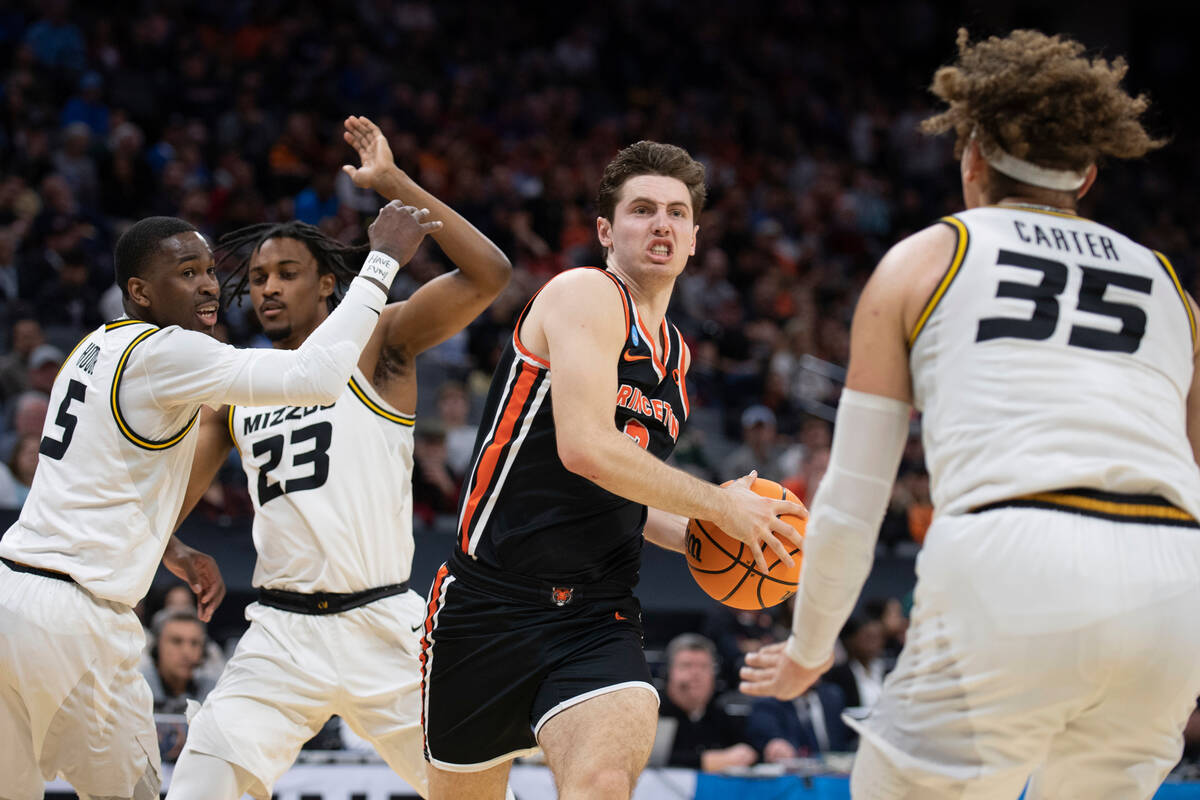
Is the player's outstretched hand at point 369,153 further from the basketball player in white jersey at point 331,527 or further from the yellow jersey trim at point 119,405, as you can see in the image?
the yellow jersey trim at point 119,405

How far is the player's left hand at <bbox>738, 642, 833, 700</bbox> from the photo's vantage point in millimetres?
2959

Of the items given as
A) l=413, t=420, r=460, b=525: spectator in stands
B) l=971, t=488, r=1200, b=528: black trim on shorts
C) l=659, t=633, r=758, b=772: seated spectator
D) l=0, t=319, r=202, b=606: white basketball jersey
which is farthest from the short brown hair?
l=413, t=420, r=460, b=525: spectator in stands

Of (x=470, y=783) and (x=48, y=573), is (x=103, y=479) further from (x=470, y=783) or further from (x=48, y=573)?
(x=470, y=783)

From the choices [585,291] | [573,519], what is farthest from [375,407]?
[585,291]

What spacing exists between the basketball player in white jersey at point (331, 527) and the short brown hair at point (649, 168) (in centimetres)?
71

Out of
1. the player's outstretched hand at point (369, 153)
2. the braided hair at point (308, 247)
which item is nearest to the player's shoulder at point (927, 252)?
the player's outstretched hand at point (369, 153)

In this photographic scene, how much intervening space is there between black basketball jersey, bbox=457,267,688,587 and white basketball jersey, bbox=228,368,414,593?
0.82m

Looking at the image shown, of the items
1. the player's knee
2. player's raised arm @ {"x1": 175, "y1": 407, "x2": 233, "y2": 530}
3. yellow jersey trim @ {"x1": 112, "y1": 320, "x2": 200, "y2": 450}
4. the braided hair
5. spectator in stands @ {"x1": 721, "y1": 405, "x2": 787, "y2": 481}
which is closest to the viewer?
the player's knee

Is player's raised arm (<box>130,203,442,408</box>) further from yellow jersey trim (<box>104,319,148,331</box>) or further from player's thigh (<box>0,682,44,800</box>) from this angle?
player's thigh (<box>0,682,44,800</box>)

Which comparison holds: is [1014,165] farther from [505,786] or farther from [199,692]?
[199,692]

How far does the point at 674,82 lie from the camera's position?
1833cm

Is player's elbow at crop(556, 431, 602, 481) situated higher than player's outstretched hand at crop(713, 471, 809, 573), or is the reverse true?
player's elbow at crop(556, 431, 602, 481)

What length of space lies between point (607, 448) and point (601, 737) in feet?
2.72

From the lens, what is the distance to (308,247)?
5.09 m
